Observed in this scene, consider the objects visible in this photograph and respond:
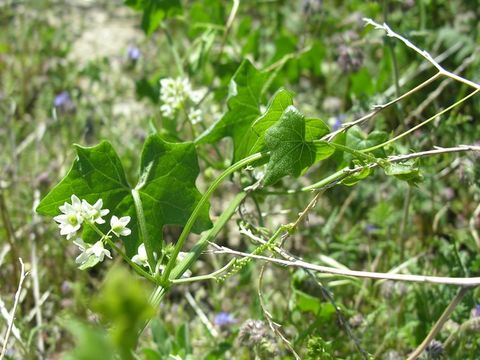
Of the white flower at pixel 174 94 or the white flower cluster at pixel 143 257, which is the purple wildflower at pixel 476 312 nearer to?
the white flower cluster at pixel 143 257

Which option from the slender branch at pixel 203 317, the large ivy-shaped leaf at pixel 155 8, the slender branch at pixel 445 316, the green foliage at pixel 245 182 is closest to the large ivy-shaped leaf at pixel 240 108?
the green foliage at pixel 245 182

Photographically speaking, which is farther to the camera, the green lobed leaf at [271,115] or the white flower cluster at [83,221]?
the green lobed leaf at [271,115]

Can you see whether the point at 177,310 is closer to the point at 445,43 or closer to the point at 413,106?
the point at 413,106

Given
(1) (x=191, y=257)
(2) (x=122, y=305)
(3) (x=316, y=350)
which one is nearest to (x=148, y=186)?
(1) (x=191, y=257)

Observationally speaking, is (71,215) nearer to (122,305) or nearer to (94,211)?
(94,211)

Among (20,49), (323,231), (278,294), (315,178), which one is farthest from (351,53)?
(20,49)

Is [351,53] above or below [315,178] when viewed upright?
above
